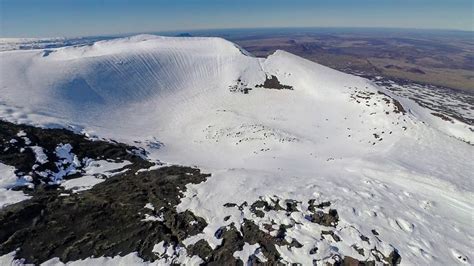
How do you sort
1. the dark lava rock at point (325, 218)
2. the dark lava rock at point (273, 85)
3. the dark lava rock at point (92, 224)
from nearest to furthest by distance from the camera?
the dark lava rock at point (92, 224)
the dark lava rock at point (325, 218)
the dark lava rock at point (273, 85)

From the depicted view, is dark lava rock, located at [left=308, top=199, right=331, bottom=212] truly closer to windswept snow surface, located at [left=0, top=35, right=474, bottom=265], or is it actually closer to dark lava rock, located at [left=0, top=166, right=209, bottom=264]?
windswept snow surface, located at [left=0, top=35, right=474, bottom=265]

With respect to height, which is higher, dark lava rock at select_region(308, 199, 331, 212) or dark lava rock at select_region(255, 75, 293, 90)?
dark lava rock at select_region(255, 75, 293, 90)

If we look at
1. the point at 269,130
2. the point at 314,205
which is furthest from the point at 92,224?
the point at 269,130

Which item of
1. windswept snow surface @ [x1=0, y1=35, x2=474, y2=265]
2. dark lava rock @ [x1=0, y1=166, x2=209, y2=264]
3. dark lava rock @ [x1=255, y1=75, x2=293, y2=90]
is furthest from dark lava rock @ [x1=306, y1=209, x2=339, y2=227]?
dark lava rock @ [x1=255, y1=75, x2=293, y2=90]

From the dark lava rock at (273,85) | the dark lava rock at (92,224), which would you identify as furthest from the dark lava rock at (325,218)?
the dark lava rock at (273,85)

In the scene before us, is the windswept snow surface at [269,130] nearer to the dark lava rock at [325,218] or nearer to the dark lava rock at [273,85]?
the dark lava rock at [325,218]

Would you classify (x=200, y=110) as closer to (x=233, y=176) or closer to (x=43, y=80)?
(x=43, y=80)

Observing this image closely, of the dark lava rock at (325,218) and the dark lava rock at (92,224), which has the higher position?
the dark lava rock at (92,224)

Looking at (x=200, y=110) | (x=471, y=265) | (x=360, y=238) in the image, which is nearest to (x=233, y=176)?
(x=360, y=238)

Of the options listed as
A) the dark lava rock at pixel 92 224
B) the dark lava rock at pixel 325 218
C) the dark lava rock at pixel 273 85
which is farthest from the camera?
the dark lava rock at pixel 273 85
